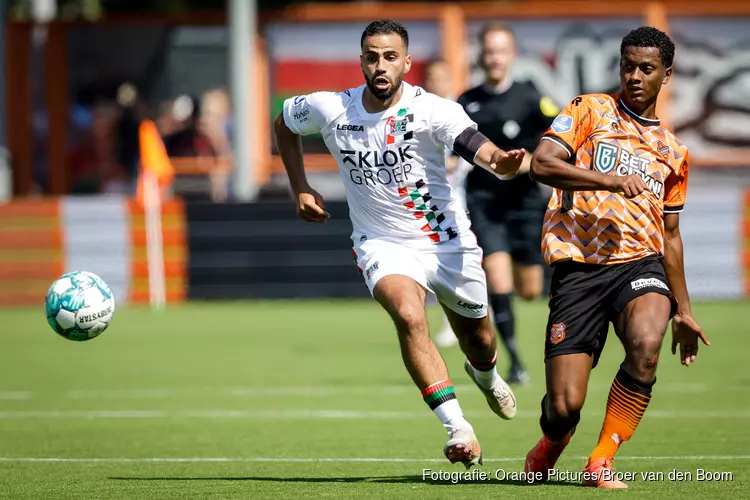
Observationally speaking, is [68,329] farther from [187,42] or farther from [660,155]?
[187,42]

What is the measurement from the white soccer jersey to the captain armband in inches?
2.3

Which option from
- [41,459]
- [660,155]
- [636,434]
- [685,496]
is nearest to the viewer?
[685,496]

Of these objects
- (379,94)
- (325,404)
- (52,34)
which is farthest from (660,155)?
(52,34)

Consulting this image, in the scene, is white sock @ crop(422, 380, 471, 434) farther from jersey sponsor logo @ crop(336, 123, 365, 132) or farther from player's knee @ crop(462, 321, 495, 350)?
jersey sponsor logo @ crop(336, 123, 365, 132)

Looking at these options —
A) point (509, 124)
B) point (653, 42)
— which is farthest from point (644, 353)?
point (509, 124)

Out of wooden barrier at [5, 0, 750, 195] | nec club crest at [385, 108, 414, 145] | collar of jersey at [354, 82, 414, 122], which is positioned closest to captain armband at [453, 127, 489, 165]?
nec club crest at [385, 108, 414, 145]

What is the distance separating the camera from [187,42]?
1133 inches

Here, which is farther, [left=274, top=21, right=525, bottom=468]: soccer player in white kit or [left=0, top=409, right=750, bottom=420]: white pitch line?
[left=0, top=409, right=750, bottom=420]: white pitch line

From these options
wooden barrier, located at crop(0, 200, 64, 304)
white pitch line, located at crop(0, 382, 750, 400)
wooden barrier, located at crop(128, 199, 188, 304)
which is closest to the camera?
white pitch line, located at crop(0, 382, 750, 400)

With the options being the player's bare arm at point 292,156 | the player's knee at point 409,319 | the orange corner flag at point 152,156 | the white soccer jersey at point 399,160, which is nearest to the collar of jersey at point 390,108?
the white soccer jersey at point 399,160

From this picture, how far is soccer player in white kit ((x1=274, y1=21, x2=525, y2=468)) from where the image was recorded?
24.8ft

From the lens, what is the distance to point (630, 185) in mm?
6648

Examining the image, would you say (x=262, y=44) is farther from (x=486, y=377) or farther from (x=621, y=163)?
(x=621, y=163)

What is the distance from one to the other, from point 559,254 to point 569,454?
64.9 inches
